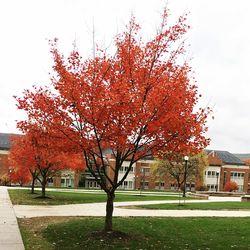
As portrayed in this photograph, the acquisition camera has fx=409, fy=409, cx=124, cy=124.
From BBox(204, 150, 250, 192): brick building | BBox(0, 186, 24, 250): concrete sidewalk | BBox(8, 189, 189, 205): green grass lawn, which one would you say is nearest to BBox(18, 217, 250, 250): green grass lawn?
BBox(0, 186, 24, 250): concrete sidewalk

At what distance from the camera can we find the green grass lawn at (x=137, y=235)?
1150cm

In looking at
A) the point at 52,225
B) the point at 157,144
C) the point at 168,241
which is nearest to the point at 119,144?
the point at 157,144

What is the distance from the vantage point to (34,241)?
1178 centimetres

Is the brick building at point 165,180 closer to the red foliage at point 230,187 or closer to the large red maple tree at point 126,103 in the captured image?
the red foliage at point 230,187

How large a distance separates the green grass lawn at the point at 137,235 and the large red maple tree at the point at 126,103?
1304 mm

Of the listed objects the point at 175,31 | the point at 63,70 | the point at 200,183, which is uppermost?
the point at 175,31

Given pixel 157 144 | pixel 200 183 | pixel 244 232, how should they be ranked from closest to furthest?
pixel 157 144 < pixel 244 232 < pixel 200 183

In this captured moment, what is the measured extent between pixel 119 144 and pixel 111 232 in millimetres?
3038

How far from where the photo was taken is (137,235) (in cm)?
1341

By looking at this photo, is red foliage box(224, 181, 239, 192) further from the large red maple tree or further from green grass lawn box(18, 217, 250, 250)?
the large red maple tree

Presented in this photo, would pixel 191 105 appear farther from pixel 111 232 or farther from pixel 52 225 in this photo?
pixel 52 225

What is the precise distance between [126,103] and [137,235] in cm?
461

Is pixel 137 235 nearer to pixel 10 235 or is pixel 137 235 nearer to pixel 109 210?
pixel 109 210

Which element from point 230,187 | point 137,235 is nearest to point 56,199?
point 137,235
